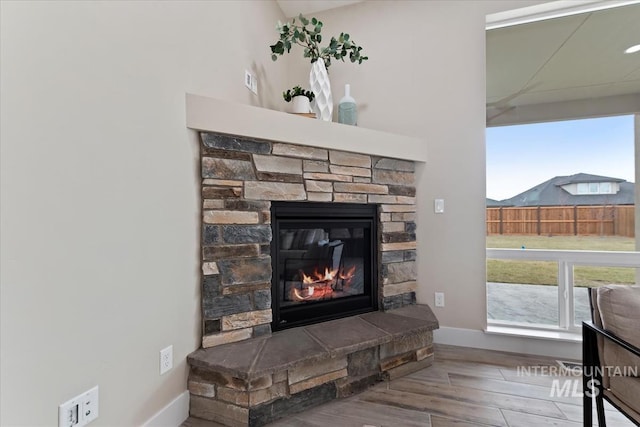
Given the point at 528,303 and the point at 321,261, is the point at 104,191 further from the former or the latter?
the point at 528,303

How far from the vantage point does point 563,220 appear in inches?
96.1

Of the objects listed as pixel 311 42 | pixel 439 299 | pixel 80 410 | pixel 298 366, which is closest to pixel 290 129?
pixel 311 42

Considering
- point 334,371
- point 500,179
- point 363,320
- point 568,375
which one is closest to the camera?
point 334,371

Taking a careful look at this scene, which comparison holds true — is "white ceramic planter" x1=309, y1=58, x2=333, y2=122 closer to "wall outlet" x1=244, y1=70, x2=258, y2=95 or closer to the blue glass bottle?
the blue glass bottle

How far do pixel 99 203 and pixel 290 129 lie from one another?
44.2 inches

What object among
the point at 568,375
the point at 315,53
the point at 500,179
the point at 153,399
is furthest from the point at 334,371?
the point at 315,53

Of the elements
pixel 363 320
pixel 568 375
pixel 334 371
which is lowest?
pixel 568 375

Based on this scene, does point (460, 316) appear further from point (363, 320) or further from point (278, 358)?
point (278, 358)

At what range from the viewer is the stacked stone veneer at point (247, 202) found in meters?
1.70

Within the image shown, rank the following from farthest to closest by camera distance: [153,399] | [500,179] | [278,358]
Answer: [500,179], [278,358], [153,399]

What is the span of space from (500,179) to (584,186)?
61 cm

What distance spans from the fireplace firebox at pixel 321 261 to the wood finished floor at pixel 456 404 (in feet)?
1.89

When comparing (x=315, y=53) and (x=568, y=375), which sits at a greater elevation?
(x=315, y=53)

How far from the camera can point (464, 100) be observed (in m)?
2.43
